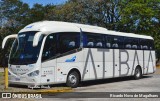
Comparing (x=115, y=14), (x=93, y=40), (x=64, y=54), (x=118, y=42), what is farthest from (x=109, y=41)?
(x=115, y=14)

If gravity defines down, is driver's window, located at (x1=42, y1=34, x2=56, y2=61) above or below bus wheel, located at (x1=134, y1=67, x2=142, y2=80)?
above

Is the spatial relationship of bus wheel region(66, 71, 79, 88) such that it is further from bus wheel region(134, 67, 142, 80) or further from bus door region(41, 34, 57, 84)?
bus wheel region(134, 67, 142, 80)

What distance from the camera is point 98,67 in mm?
20453

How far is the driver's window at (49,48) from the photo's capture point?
16.8 metres

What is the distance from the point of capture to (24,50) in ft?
55.5

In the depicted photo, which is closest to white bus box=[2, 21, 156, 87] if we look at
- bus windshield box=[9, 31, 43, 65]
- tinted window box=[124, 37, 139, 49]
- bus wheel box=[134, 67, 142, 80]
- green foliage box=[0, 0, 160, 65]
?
bus windshield box=[9, 31, 43, 65]

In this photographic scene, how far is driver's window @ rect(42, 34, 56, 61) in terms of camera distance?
16797mm

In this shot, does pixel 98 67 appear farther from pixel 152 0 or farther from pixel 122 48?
pixel 152 0

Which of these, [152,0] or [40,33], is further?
[152,0]

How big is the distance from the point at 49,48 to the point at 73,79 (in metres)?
2.43

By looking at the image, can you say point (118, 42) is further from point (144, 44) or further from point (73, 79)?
point (73, 79)

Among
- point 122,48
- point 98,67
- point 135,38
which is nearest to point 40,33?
point 98,67

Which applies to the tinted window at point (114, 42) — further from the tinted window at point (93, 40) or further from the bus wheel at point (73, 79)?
the bus wheel at point (73, 79)

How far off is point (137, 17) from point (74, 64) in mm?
33051
